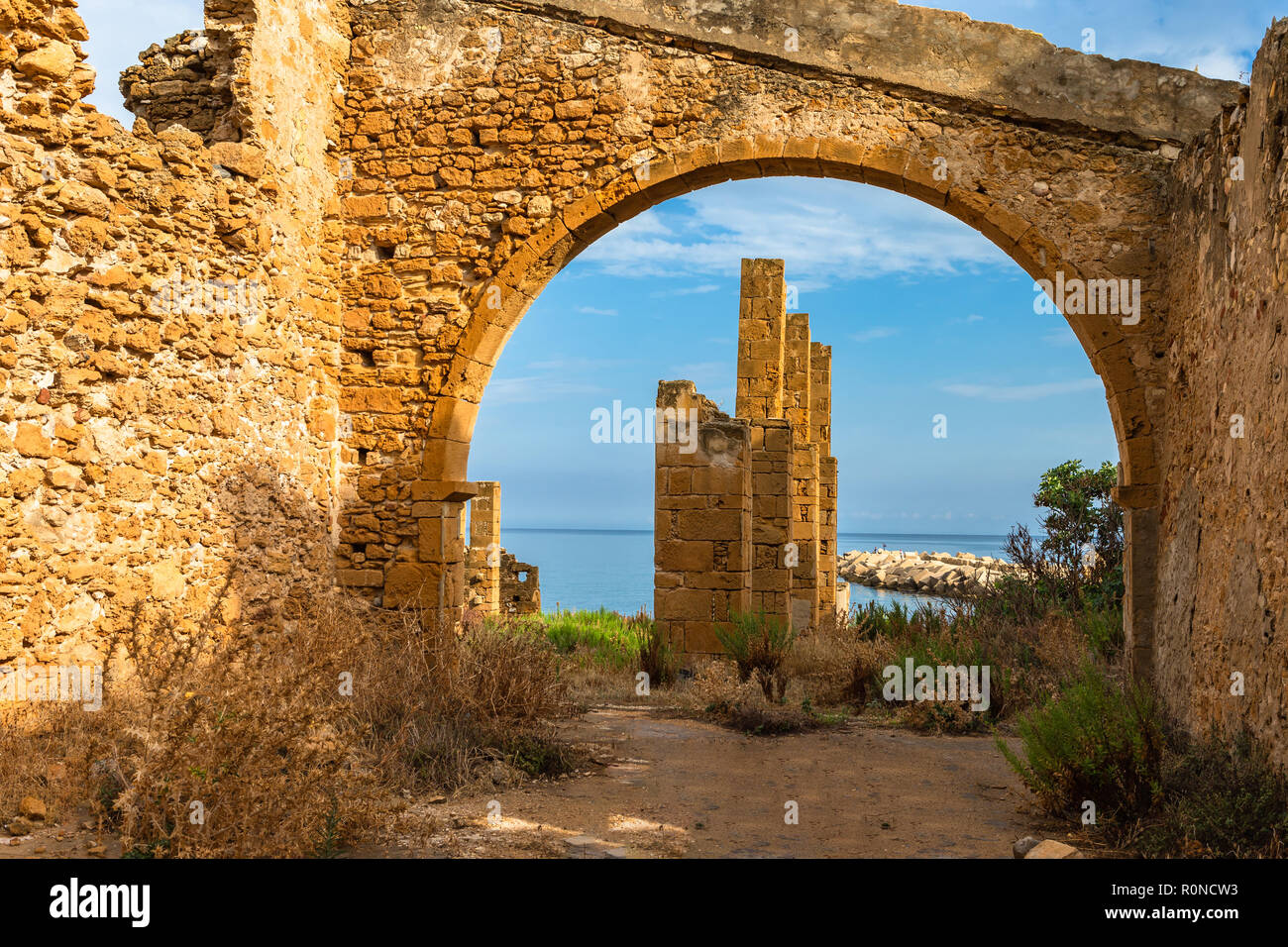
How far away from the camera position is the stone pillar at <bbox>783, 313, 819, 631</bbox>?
547 inches

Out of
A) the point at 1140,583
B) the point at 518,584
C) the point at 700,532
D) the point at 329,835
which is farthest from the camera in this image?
the point at 518,584

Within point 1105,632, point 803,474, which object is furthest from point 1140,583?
point 803,474

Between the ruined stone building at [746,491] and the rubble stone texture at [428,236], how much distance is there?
2.61 m

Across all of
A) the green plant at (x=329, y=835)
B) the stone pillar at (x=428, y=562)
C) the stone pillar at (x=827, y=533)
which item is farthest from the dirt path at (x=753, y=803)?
the stone pillar at (x=827, y=533)

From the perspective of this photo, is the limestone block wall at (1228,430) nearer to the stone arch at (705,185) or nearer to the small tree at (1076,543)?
the stone arch at (705,185)

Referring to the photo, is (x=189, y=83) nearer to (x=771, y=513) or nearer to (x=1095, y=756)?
(x=1095, y=756)

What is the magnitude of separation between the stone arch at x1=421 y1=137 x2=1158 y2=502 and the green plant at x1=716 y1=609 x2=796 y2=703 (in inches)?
108

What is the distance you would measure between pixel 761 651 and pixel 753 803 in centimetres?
331

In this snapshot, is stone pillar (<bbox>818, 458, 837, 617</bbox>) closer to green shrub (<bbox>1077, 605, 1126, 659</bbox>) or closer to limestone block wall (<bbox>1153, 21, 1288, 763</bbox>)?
green shrub (<bbox>1077, 605, 1126, 659</bbox>)

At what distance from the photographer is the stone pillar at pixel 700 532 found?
9.32 m

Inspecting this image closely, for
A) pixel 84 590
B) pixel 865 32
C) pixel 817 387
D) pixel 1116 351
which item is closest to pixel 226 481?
pixel 84 590

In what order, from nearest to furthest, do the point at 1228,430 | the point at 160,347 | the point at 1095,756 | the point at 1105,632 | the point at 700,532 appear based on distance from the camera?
the point at 1095,756
the point at 1228,430
the point at 160,347
the point at 1105,632
the point at 700,532

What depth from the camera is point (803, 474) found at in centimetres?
1433
